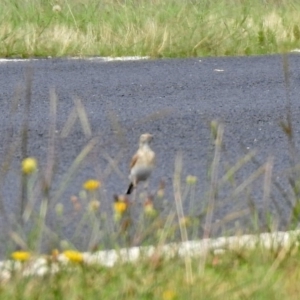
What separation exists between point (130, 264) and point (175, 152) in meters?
2.44

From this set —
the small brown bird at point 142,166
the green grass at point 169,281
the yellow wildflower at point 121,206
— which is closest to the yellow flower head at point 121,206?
the yellow wildflower at point 121,206

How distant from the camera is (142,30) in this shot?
434 inches

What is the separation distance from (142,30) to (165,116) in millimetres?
4200

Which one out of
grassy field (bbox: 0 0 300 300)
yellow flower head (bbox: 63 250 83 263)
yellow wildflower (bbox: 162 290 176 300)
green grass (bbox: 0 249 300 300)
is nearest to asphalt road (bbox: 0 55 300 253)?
grassy field (bbox: 0 0 300 300)

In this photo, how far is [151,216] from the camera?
3.82 meters

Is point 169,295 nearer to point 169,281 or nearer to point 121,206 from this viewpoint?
point 169,281

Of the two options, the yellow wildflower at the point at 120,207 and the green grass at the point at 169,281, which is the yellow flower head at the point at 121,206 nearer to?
the yellow wildflower at the point at 120,207

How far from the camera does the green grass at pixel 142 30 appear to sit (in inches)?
415

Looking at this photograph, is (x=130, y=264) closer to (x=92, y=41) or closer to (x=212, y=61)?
(x=212, y=61)

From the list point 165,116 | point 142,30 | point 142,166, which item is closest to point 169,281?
point 142,166

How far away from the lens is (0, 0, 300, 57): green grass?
10539 millimetres

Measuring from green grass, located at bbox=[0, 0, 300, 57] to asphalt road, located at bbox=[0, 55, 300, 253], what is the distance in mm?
619

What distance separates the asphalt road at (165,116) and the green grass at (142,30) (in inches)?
24.4

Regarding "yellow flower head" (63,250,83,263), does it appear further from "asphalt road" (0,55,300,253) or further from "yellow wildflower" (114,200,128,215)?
"asphalt road" (0,55,300,253)
